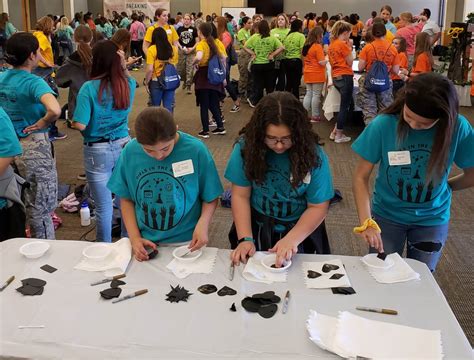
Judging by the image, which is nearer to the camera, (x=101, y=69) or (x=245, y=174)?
(x=245, y=174)

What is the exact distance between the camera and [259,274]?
1.58 metres

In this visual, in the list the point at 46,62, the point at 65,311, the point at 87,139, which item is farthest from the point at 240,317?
the point at 46,62

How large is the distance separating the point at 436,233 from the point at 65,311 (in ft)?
4.39

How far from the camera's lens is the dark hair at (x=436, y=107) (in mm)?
1613

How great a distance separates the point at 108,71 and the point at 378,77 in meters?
3.34

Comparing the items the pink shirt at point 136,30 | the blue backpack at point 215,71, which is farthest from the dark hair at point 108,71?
the pink shirt at point 136,30

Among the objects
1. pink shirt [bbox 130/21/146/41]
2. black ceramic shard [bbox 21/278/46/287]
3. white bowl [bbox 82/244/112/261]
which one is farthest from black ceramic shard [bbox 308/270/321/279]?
pink shirt [bbox 130/21/146/41]

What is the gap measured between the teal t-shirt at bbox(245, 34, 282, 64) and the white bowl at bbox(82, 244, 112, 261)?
5.40 m

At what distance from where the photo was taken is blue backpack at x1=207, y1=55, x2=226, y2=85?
5535mm

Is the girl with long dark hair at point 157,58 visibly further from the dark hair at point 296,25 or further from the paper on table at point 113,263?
the paper on table at point 113,263

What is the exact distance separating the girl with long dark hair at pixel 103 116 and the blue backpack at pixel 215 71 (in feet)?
9.16

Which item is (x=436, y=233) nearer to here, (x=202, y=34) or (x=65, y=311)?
(x=65, y=311)

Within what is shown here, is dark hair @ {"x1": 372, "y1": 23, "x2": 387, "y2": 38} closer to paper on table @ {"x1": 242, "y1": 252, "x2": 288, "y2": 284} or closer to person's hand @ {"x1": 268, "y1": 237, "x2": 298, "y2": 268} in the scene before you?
person's hand @ {"x1": 268, "y1": 237, "x2": 298, "y2": 268}

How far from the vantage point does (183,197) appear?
72.7 inches
